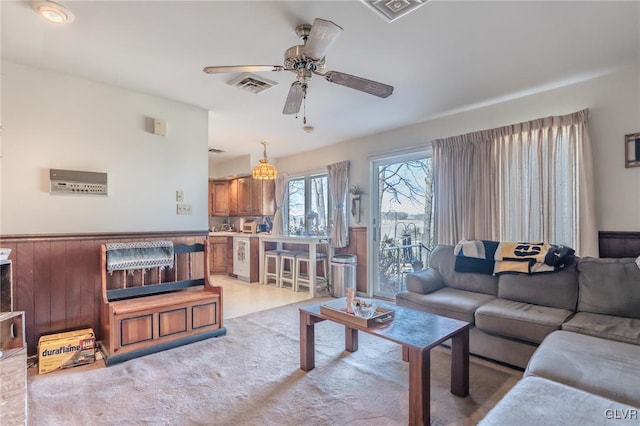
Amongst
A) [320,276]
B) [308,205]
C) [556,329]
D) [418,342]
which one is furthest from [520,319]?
[308,205]

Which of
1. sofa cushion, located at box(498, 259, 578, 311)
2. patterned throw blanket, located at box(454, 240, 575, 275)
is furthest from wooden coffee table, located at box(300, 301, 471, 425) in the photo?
patterned throw blanket, located at box(454, 240, 575, 275)

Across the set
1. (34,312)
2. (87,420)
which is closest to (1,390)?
(87,420)

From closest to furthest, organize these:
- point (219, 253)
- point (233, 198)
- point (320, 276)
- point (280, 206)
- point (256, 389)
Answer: point (256, 389), point (320, 276), point (280, 206), point (219, 253), point (233, 198)

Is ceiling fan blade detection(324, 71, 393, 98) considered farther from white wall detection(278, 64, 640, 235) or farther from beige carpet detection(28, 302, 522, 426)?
beige carpet detection(28, 302, 522, 426)

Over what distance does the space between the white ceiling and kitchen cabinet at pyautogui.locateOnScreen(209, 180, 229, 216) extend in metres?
3.84

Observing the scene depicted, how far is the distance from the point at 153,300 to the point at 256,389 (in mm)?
1463

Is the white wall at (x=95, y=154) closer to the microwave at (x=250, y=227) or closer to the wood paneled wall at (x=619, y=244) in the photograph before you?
the microwave at (x=250, y=227)

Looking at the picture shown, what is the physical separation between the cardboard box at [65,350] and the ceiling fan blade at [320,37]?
2864 mm

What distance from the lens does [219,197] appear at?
724cm

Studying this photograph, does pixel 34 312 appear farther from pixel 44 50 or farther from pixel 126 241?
pixel 44 50

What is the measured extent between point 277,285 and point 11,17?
4554mm

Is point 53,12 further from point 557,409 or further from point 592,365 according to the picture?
point 592,365

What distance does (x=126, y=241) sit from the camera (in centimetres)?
312

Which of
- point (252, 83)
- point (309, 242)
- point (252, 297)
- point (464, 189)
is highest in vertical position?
point (252, 83)
